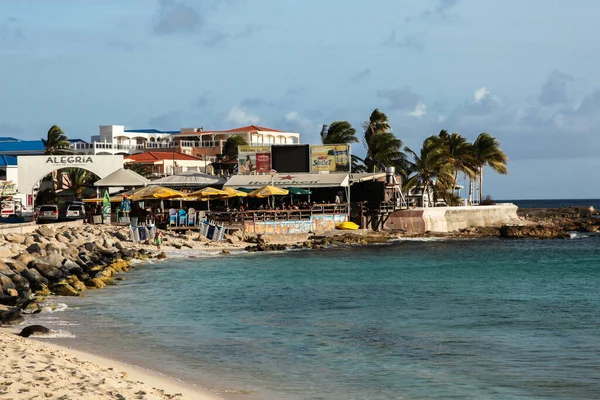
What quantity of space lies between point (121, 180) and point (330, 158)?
15.3 m

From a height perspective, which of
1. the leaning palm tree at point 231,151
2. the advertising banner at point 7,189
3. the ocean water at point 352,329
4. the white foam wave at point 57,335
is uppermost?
the leaning palm tree at point 231,151

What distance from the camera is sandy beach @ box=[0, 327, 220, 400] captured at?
12.4 m

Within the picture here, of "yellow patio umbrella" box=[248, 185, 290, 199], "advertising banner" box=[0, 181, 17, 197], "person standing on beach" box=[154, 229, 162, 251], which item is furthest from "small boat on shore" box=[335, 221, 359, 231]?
"advertising banner" box=[0, 181, 17, 197]

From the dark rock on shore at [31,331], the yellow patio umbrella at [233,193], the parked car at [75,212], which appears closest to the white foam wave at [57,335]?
the dark rock on shore at [31,331]

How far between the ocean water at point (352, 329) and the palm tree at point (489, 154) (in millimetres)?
43567

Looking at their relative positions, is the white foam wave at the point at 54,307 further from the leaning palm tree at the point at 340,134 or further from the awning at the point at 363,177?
the leaning palm tree at the point at 340,134

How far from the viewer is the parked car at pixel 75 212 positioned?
196ft

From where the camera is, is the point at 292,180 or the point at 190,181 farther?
the point at 190,181

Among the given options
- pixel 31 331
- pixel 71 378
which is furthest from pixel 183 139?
pixel 71 378

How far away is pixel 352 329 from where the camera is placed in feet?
72.5

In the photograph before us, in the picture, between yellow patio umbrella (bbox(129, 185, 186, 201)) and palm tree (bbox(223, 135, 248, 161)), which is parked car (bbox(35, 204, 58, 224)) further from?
palm tree (bbox(223, 135, 248, 161))

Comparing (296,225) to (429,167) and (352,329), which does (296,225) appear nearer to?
(429,167)

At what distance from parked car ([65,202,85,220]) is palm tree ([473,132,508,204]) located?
37999mm

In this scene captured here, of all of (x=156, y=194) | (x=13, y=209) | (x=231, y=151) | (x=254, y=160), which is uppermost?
(x=231, y=151)
